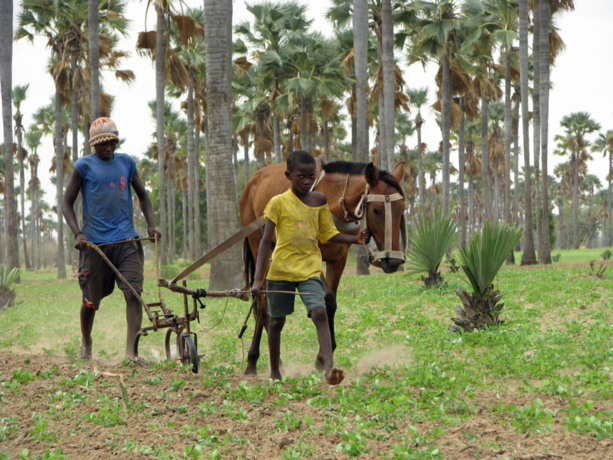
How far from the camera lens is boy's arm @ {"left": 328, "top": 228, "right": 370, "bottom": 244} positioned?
5.23m

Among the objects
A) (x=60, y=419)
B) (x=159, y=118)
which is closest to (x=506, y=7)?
(x=159, y=118)

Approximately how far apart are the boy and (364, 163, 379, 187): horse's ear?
433 millimetres

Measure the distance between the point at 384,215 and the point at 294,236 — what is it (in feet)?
2.61

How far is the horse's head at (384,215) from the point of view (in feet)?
17.0

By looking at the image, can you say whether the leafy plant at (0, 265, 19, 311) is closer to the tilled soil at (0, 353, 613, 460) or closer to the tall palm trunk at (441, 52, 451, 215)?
the tilled soil at (0, 353, 613, 460)

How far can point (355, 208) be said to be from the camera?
18.3 feet

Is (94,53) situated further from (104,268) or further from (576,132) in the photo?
(576,132)

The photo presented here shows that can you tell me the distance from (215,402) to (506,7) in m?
25.5

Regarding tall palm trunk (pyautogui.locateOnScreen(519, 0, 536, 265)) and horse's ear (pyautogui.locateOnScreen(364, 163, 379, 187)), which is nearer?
horse's ear (pyautogui.locateOnScreen(364, 163, 379, 187))

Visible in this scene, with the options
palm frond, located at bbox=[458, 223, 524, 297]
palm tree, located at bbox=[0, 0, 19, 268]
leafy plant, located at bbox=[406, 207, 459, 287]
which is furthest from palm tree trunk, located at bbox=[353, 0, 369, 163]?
palm frond, located at bbox=[458, 223, 524, 297]

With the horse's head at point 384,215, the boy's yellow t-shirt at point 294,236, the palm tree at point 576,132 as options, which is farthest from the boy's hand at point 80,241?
the palm tree at point 576,132

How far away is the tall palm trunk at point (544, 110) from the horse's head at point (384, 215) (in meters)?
19.5

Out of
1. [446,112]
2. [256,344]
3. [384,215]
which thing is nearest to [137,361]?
[256,344]

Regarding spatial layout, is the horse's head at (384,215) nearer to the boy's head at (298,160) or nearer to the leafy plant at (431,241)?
the boy's head at (298,160)
